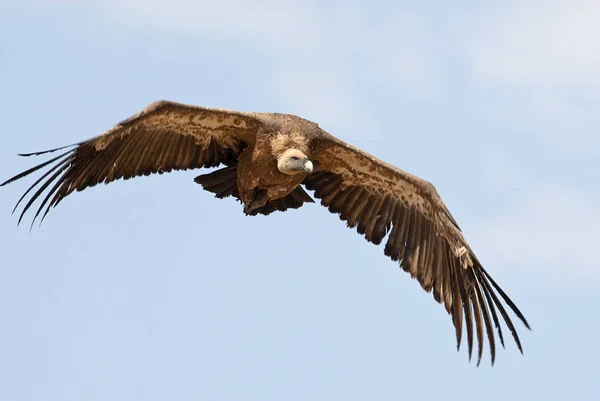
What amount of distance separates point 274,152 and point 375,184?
178cm

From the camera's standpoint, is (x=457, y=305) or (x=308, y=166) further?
(x=457, y=305)

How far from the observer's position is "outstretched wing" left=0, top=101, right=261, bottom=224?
14383mm

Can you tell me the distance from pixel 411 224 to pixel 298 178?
1783 mm

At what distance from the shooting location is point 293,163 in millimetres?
14625

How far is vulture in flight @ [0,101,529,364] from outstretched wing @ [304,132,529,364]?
0.04 feet

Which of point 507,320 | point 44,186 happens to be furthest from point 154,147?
point 507,320

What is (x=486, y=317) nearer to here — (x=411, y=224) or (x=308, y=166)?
(x=411, y=224)

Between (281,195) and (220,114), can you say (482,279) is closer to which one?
(281,195)

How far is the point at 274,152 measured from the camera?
14.8m

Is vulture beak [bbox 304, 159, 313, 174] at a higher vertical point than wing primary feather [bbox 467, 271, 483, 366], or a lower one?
higher

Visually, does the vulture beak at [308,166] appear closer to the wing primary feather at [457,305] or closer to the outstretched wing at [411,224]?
the outstretched wing at [411,224]

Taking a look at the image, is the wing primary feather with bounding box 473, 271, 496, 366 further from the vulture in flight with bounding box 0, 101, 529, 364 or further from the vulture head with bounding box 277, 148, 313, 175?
the vulture head with bounding box 277, 148, 313, 175

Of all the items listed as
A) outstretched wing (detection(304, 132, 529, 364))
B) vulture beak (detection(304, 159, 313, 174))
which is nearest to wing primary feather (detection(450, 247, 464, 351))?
outstretched wing (detection(304, 132, 529, 364))

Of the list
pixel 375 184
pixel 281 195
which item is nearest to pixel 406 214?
pixel 375 184
